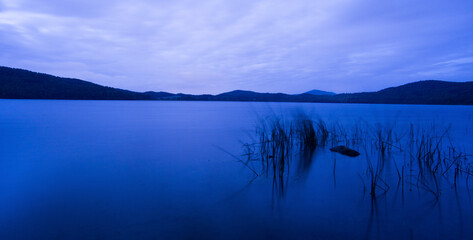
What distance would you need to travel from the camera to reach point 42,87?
68625mm

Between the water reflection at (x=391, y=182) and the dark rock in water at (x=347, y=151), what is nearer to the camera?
the water reflection at (x=391, y=182)

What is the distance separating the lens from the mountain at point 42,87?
63.8 metres

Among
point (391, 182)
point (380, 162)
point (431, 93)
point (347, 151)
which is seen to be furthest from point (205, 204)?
point (431, 93)

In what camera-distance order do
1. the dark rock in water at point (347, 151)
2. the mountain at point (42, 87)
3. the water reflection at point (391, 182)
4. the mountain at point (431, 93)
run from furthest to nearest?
the mountain at point (42, 87) < the mountain at point (431, 93) < the dark rock in water at point (347, 151) < the water reflection at point (391, 182)

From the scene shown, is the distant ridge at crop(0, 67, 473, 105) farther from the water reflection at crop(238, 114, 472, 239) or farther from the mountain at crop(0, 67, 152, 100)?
the water reflection at crop(238, 114, 472, 239)

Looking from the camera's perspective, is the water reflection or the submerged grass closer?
the water reflection

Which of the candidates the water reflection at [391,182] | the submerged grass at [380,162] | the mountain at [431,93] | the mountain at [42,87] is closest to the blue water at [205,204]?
the water reflection at [391,182]

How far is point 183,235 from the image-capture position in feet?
9.36

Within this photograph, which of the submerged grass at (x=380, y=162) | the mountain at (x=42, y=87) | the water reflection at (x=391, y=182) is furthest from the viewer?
the mountain at (x=42, y=87)

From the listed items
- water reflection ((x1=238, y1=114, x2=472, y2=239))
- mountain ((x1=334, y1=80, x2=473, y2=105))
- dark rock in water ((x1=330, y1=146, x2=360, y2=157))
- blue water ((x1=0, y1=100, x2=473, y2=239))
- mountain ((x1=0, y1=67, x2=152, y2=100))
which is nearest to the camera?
blue water ((x1=0, y1=100, x2=473, y2=239))

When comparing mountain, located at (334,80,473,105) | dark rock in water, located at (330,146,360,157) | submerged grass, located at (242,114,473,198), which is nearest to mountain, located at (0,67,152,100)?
mountain, located at (334,80,473,105)

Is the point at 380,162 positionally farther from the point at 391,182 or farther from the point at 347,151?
the point at 391,182

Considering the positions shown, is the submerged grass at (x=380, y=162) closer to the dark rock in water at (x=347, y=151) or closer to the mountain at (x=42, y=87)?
the dark rock in water at (x=347, y=151)

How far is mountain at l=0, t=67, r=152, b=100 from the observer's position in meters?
63.8
